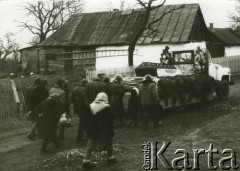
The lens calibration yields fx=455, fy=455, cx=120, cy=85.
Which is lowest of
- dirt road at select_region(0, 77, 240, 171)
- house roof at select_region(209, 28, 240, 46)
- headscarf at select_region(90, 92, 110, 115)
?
dirt road at select_region(0, 77, 240, 171)

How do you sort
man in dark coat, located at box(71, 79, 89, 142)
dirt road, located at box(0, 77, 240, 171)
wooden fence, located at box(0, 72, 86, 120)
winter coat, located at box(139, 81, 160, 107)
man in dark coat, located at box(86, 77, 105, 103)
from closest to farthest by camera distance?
dirt road, located at box(0, 77, 240, 171) → man in dark coat, located at box(71, 79, 89, 142) → man in dark coat, located at box(86, 77, 105, 103) → winter coat, located at box(139, 81, 160, 107) → wooden fence, located at box(0, 72, 86, 120)

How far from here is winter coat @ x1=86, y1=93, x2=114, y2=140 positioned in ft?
29.4

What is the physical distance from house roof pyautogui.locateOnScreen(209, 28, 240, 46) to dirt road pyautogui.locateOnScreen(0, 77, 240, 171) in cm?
2953

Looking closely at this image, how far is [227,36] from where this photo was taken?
47375 millimetres

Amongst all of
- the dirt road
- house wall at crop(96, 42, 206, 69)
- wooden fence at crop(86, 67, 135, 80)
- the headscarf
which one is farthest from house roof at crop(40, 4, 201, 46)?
the headscarf

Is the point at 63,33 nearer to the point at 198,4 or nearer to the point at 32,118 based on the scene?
the point at 198,4

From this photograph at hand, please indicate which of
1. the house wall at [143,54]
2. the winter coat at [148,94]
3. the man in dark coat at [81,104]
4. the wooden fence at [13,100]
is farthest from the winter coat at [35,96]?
the house wall at [143,54]

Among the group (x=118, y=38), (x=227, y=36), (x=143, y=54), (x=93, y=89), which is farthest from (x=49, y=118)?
(x=227, y=36)

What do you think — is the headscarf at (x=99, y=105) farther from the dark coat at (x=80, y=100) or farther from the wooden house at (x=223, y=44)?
the wooden house at (x=223, y=44)

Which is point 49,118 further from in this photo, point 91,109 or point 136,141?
point 136,141

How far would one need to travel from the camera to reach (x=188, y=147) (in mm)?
10414

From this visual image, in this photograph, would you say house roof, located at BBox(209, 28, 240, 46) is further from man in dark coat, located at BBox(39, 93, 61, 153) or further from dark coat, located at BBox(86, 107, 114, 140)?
dark coat, located at BBox(86, 107, 114, 140)

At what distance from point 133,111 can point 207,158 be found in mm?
4684

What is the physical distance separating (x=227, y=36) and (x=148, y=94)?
1428 inches
